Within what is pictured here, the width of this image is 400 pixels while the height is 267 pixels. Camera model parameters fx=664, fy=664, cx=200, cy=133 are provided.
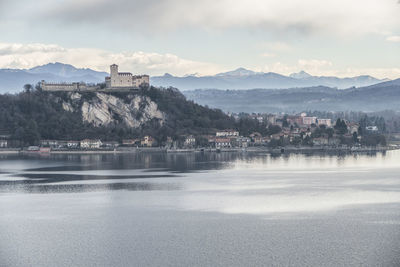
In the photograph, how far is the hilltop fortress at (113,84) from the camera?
210ft

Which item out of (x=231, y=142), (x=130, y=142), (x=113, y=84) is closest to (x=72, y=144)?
(x=130, y=142)

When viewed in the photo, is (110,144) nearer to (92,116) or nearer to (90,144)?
(90,144)

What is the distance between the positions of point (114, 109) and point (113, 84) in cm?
350

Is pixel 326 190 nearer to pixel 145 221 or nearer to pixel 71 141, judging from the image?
pixel 145 221

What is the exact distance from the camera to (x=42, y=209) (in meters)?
21.9

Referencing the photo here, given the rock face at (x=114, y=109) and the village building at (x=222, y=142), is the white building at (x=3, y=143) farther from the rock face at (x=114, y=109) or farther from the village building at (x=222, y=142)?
the village building at (x=222, y=142)

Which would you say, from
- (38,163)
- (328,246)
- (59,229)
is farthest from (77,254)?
(38,163)

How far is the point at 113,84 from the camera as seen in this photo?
65.1 metres

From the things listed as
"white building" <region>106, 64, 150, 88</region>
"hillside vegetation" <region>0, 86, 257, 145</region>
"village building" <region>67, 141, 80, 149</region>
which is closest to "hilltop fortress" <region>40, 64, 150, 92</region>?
"white building" <region>106, 64, 150, 88</region>

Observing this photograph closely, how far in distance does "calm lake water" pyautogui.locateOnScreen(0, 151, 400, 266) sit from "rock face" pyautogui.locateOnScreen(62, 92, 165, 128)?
2798 centimetres

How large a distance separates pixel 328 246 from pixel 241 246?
211 cm

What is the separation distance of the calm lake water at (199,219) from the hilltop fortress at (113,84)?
30.3 meters

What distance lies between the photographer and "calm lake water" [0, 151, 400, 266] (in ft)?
50.4

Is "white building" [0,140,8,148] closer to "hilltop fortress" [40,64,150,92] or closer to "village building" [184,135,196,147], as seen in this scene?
"hilltop fortress" [40,64,150,92]
